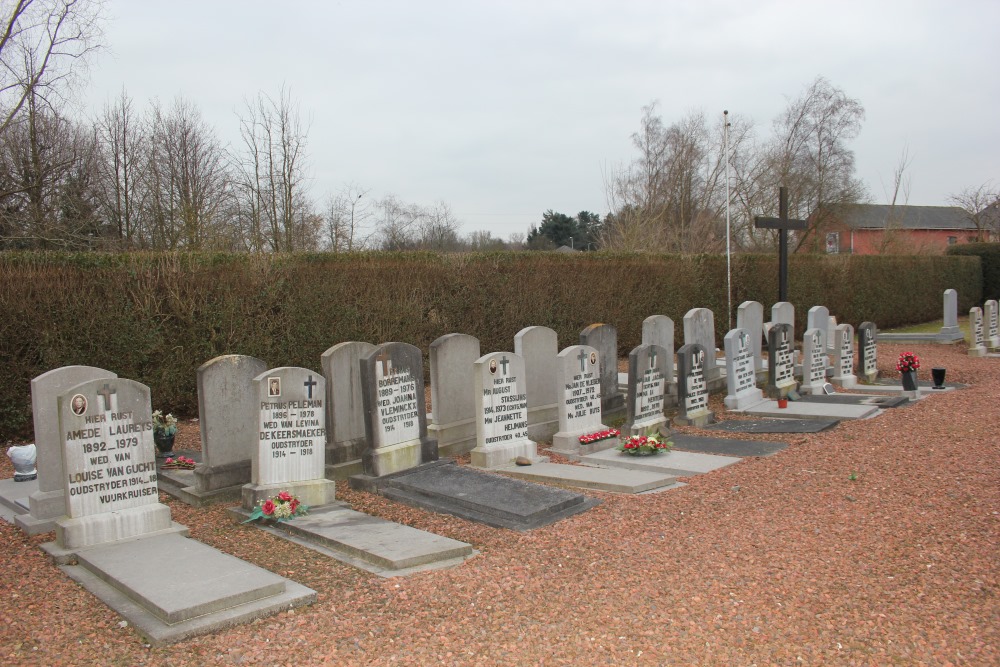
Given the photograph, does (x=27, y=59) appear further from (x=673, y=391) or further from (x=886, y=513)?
(x=886, y=513)

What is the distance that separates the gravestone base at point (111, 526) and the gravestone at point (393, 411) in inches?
79.2

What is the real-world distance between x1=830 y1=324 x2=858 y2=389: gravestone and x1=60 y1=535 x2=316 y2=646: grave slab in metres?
11.5

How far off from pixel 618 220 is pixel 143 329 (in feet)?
59.8

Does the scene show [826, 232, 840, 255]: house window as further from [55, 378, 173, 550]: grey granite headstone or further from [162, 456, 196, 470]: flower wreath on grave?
[55, 378, 173, 550]: grey granite headstone

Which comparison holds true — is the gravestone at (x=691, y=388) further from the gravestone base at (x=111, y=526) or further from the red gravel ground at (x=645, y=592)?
the gravestone base at (x=111, y=526)

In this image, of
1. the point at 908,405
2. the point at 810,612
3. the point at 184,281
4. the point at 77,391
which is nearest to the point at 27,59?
the point at 184,281

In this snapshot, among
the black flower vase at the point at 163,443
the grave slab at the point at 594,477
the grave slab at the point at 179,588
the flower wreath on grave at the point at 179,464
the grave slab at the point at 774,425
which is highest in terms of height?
the black flower vase at the point at 163,443

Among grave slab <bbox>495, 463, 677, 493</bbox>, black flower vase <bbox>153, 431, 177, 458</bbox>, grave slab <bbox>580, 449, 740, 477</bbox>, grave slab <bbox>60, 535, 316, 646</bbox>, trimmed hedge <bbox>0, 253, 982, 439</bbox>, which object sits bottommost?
grave slab <bbox>580, 449, 740, 477</bbox>

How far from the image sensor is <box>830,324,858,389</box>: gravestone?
43.6 feet

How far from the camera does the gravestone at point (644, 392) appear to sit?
9.17 m

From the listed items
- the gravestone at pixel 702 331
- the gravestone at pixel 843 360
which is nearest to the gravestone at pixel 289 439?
the gravestone at pixel 702 331

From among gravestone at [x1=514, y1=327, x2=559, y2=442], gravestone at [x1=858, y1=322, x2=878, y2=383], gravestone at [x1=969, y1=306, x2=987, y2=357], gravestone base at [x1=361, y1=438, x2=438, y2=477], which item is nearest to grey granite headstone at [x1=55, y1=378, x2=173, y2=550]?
gravestone base at [x1=361, y1=438, x2=438, y2=477]

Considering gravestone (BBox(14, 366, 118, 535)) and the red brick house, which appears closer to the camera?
gravestone (BBox(14, 366, 118, 535))

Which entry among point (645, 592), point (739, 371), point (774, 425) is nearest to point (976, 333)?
point (739, 371)
